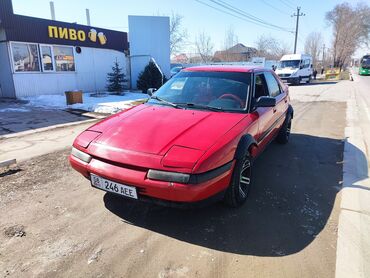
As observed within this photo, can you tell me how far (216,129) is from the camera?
3252 mm

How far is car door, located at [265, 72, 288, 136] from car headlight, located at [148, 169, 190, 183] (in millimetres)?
2742

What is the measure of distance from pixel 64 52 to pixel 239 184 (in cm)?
1402

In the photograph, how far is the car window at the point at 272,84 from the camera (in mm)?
5136

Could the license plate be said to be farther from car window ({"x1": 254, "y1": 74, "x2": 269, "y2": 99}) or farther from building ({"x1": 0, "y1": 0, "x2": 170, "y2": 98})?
building ({"x1": 0, "y1": 0, "x2": 170, "y2": 98})

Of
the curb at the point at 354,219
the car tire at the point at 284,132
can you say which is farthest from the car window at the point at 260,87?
the curb at the point at 354,219

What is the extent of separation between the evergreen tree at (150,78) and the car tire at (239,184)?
14.0 meters

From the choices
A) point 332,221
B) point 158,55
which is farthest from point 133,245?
point 158,55

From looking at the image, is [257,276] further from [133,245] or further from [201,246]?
[133,245]

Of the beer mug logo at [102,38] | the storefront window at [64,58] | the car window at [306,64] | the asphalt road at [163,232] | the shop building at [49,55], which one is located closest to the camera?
the asphalt road at [163,232]

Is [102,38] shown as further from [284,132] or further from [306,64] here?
[306,64]

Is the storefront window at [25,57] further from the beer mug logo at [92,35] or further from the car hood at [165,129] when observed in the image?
the car hood at [165,129]

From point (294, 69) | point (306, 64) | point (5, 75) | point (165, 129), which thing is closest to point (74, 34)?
point (5, 75)

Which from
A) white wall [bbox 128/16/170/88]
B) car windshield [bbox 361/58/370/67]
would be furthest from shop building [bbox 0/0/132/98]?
car windshield [bbox 361/58/370/67]

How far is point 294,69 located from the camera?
27219mm
